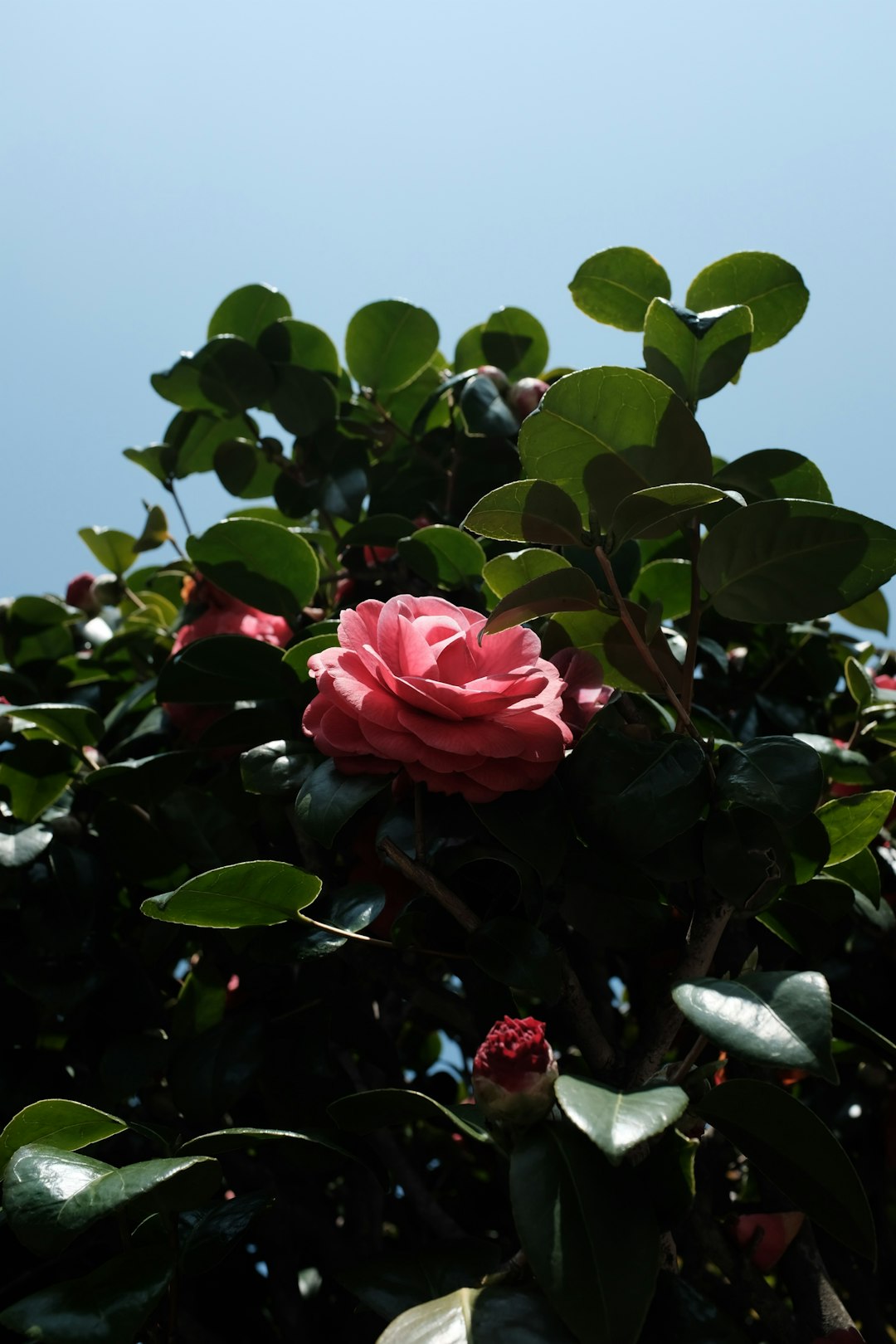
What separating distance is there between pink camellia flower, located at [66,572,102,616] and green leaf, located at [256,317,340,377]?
35cm

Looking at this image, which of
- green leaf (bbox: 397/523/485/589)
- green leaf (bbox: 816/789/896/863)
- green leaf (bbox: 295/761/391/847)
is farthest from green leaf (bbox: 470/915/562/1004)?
green leaf (bbox: 397/523/485/589)

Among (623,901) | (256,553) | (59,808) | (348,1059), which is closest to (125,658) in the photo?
(59,808)

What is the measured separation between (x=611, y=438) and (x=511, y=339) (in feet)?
1.88

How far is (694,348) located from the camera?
32.2 inches

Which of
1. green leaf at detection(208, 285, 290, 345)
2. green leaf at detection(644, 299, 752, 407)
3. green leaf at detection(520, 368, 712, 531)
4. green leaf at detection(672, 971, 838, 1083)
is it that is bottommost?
green leaf at detection(672, 971, 838, 1083)

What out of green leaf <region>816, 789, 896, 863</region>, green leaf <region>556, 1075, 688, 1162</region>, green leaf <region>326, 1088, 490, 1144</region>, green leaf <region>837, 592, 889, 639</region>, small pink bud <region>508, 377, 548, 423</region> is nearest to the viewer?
green leaf <region>556, 1075, 688, 1162</region>

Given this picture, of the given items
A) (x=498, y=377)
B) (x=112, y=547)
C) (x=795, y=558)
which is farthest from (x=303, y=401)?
(x=795, y=558)

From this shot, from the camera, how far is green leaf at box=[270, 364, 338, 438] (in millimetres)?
1189

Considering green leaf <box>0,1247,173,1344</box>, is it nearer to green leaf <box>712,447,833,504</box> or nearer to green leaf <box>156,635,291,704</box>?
green leaf <box>156,635,291,704</box>

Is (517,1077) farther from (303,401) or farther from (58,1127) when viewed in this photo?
(303,401)

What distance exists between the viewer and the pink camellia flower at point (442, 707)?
68 cm

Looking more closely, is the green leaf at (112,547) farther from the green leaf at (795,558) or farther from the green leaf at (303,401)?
the green leaf at (795,558)

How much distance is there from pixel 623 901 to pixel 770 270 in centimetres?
51

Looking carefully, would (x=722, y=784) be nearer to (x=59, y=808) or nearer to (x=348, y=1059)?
(x=348, y=1059)
